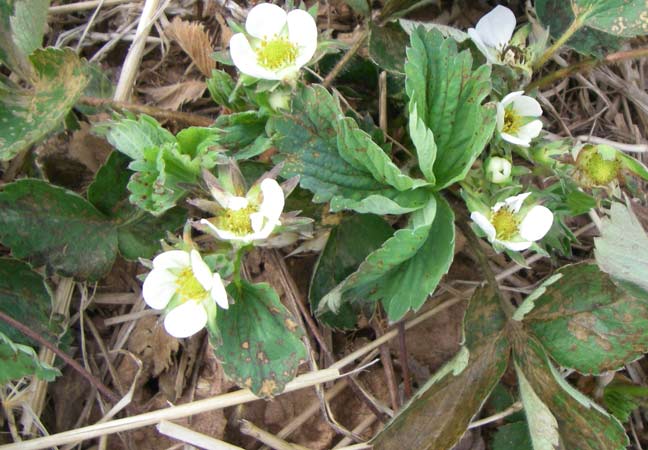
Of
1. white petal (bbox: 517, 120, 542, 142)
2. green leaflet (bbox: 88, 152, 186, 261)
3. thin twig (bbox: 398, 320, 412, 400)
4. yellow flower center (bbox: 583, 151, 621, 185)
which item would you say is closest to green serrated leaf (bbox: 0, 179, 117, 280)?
green leaflet (bbox: 88, 152, 186, 261)

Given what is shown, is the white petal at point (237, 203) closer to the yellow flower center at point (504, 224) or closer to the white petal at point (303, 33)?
the white petal at point (303, 33)

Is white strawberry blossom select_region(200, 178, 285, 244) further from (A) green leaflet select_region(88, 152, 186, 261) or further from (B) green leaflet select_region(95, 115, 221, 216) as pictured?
(A) green leaflet select_region(88, 152, 186, 261)

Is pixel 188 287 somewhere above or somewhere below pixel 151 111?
below

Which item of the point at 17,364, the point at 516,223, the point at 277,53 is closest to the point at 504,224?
the point at 516,223

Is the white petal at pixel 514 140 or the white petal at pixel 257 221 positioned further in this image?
the white petal at pixel 514 140

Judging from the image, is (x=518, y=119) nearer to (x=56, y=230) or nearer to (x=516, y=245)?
(x=516, y=245)

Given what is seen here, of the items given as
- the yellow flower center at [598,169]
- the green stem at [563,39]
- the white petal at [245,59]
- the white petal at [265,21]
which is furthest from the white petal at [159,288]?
the green stem at [563,39]
